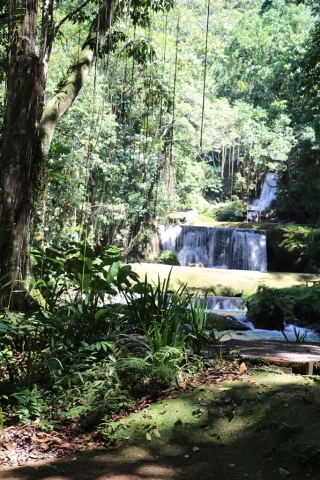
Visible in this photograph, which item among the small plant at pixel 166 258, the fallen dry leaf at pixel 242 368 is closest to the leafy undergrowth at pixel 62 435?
the fallen dry leaf at pixel 242 368

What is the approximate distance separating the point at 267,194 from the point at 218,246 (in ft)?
29.7

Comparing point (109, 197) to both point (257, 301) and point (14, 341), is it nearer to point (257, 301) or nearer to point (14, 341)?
point (257, 301)

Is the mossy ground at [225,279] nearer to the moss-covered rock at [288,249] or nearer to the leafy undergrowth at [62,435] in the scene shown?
the moss-covered rock at [288,249]

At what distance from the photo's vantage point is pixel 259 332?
431 inches

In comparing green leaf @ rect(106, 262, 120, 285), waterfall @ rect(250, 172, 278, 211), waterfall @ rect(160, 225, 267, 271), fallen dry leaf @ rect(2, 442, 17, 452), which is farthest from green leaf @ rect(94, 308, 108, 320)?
waterfall @ rect(250, 172, 278, 211)

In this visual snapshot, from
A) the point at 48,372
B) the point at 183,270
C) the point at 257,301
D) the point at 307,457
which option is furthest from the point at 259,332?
the point at 307,457

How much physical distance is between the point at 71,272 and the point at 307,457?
281cm

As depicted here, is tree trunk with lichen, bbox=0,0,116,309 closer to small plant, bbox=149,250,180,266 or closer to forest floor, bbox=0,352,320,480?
forest floor, bbox=0,352,320,480

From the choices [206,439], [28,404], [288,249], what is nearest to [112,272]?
[28,404]

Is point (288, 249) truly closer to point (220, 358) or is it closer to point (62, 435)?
point (220, 358)

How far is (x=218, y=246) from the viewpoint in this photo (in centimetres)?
2053

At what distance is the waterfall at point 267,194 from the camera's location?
27.7 metres

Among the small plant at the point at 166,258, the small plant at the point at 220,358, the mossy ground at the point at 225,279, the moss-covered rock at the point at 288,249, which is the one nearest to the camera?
the small plant at the point at 220,358

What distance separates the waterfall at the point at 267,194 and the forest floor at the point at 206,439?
2466 centimetres
